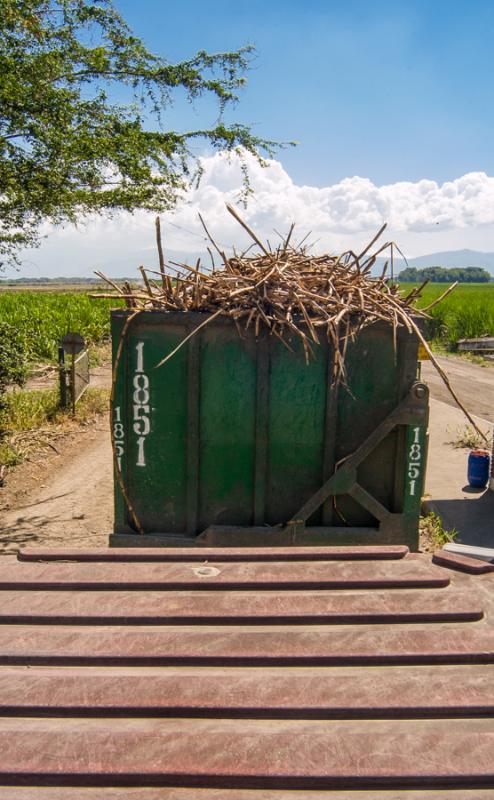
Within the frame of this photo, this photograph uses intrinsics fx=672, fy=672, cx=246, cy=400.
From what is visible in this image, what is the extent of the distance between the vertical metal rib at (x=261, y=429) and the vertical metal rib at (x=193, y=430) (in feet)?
1.30

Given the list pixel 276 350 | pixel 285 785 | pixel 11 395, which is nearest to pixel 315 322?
pixel 276 350

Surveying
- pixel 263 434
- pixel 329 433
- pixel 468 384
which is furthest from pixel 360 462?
pixel 468 384

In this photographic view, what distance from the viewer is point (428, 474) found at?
30.7 feet

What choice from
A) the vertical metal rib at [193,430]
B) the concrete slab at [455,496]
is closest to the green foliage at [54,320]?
the concrete slab at [455,496]

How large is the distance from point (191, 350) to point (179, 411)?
1.39ft

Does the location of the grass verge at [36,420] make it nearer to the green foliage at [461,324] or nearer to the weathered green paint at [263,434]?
the weathered green paint at [263,434]

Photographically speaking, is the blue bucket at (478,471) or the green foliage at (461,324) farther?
the green foliage at (461,324)

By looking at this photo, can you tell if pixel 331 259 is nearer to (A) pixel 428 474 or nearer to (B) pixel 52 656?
(B) pixel 52 656

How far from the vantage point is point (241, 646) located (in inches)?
92.5

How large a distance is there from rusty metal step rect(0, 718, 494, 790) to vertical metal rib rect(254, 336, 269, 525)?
2476 mm

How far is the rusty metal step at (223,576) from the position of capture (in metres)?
2.75

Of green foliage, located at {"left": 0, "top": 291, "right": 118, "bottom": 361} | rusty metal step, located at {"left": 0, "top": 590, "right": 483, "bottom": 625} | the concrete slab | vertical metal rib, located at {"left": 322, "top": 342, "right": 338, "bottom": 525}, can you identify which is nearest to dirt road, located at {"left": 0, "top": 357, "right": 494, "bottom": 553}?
vertical metal rib, located at {"left": 322, "top": 342, "right": 338, "bottom": 525}

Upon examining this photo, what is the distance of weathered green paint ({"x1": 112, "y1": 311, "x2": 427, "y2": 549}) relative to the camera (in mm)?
4422

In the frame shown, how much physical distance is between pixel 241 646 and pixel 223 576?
0.49 metres
